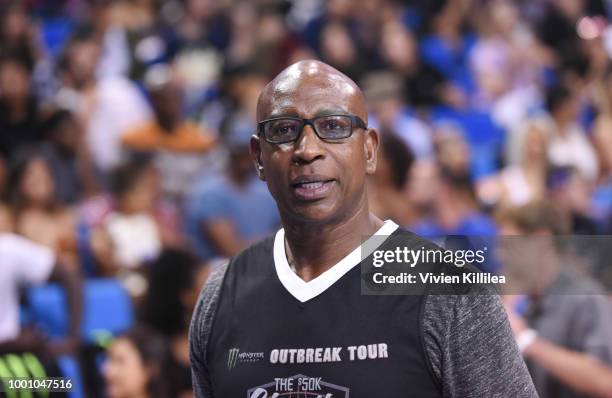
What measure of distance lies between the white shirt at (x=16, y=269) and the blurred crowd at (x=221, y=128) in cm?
1

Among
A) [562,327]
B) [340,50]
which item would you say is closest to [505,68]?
[340,50]

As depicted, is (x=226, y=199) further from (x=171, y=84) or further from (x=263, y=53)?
(x=263, y=53)

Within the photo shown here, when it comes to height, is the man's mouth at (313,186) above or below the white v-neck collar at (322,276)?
above

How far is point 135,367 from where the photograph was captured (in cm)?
427

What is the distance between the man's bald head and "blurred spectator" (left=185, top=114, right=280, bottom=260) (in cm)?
399

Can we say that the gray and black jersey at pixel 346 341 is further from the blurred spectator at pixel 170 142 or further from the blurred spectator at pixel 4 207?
the blurred spectator at pixel 170 142

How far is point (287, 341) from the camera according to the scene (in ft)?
7.43

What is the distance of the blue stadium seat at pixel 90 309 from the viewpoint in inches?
208

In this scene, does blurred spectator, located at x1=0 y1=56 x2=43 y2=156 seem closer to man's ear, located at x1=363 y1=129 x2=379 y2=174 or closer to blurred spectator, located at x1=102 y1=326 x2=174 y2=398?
blurred spectator, located at x1=102 y1=326 x2=174 y2=398

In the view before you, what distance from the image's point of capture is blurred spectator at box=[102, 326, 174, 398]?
4.22 meters

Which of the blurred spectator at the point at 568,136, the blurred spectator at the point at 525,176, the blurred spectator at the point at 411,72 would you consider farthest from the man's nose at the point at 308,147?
the blurred spectator at the point at 411,72

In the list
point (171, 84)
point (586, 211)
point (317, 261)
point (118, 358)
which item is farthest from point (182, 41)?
point (317, 261)

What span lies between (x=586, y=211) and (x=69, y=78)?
416 centimetres

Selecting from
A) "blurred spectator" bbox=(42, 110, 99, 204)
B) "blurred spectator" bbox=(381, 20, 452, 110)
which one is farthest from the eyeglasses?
"blurred spectator" bbox=(381, 20, 452, 110)
